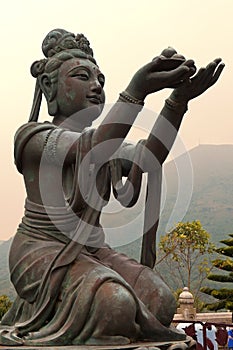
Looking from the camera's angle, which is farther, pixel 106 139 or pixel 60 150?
pixel 60 150

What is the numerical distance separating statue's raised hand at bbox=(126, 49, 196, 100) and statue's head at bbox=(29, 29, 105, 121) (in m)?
0.64

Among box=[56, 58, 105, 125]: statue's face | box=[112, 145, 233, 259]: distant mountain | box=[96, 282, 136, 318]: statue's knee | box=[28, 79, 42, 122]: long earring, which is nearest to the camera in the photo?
box=[96, 282, 136, 318]: statue's knee

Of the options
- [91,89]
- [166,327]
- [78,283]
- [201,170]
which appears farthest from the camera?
[201,170]

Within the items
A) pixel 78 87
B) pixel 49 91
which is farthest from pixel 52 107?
pixel 78 87

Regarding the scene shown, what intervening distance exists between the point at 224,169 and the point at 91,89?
79.6m

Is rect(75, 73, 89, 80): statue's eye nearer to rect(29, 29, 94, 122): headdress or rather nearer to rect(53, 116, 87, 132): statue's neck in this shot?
rect(29, 29, 94, 122): headdress

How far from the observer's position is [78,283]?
2.78 metres

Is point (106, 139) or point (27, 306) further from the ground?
point (106, 139)

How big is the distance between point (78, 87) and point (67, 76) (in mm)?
101

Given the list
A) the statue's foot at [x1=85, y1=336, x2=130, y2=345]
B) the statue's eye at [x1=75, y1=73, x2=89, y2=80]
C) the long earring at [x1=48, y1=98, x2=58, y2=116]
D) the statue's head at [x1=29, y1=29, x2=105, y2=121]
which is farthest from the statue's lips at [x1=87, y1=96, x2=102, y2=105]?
the statue's foot at [x1=85, y1=336, x2=130, y2=345]

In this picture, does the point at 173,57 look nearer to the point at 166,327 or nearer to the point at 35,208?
the point at 35,208

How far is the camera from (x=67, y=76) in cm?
340

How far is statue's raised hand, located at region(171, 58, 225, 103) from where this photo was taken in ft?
10.0

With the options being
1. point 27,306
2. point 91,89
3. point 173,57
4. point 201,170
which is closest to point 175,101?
point 173,57
